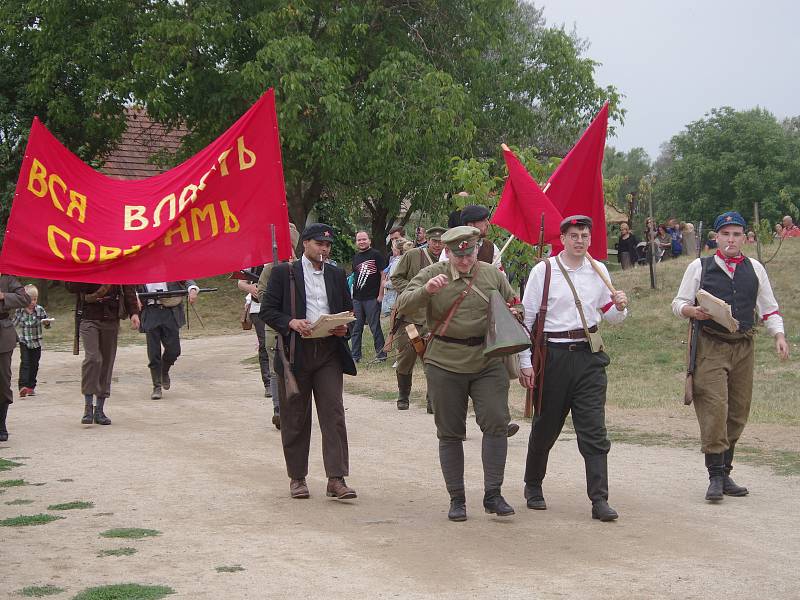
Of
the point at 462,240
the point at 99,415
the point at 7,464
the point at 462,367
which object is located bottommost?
the point at 7,464

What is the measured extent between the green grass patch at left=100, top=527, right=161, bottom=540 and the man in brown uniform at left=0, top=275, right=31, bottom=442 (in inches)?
168

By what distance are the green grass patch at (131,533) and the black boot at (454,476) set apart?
1842 millimetres

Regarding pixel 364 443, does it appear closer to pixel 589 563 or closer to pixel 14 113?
pixel 589 563

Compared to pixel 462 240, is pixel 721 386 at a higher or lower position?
lower

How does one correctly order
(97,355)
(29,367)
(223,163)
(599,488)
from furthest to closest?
(29,367) → (97,355) → (223,163) → (599,488)

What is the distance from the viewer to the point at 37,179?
866 cm

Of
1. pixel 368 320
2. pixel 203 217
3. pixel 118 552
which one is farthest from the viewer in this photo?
pixel 368 320

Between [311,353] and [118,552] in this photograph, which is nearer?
[118,552]

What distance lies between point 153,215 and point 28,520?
8.17 feet

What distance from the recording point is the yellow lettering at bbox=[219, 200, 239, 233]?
8.98 meters

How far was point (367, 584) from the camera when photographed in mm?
5887

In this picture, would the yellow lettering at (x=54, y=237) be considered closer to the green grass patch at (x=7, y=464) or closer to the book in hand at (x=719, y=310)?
the green grass patch at (x=7, y=464)

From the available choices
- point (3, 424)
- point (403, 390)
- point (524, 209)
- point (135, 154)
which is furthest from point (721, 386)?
point (135, 154)

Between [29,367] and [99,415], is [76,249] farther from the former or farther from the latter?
[29,367]
